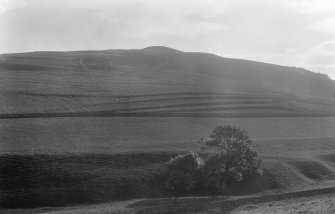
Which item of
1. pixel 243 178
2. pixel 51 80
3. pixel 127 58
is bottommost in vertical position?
pixel 243 178

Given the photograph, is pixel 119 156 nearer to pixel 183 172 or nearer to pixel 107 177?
pixel 107 177

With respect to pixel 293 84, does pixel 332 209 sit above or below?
below

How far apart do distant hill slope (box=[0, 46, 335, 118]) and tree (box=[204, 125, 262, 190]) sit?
30360 mm

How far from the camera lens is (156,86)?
128750 millimetres

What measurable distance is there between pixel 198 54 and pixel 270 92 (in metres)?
58.5

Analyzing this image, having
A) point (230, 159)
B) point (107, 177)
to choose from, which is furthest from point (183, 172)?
point (107, 177)

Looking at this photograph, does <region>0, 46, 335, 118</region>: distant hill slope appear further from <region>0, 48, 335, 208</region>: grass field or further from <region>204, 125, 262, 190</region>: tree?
<region>204, 125, 262, 190</region>: tree

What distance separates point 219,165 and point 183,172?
4.91 metres

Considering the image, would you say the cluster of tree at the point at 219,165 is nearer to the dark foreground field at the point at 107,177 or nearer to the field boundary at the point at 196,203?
the dark foreground field at the point at 107,177

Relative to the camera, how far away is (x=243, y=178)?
210 feet

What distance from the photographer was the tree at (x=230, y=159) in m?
62.0

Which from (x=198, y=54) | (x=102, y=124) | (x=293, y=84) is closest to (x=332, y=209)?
(x=102, y=124)

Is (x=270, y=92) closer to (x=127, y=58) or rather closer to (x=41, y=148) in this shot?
(x=127, y=58)

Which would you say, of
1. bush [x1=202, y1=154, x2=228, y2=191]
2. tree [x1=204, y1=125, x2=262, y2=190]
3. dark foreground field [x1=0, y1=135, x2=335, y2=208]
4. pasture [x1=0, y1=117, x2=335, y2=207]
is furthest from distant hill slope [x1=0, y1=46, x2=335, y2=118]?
bush [x1=202, y1=154, x2=228, y2=191]
